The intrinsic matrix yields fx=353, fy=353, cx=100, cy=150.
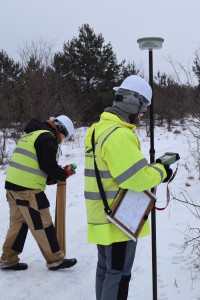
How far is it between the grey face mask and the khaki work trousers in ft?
6.08

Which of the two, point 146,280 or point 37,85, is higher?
point 37,85

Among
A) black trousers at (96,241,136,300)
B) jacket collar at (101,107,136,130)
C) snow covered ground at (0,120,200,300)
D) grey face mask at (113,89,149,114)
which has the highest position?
grey face mask at (113,89,149,114)

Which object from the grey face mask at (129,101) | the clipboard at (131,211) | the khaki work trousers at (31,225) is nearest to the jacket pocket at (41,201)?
the khaki work trousers at (31,225)

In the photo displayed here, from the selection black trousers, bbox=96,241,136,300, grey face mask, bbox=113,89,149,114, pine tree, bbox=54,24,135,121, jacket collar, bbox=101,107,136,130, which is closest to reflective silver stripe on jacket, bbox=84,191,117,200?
black trousers, bbox=96,241,136,300

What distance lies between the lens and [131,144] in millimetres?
2463

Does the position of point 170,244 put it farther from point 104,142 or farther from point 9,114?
point 9,114

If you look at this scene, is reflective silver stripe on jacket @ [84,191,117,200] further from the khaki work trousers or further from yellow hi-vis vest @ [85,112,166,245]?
the khaki work trousers

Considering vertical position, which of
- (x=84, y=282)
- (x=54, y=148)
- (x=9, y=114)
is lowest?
(x=84, y=282)

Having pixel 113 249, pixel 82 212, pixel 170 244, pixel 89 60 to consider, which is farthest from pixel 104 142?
pixel 89 60

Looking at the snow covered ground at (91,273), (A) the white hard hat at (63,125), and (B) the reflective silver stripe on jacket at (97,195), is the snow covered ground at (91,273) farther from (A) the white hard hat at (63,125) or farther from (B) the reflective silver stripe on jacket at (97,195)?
(A) the white hard hat at (63,125)

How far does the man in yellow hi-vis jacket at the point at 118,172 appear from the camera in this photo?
96.8 inches

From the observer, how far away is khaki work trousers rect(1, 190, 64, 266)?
4098mm

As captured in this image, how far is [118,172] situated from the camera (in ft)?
8.09

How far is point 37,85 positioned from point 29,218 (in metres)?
10.3
